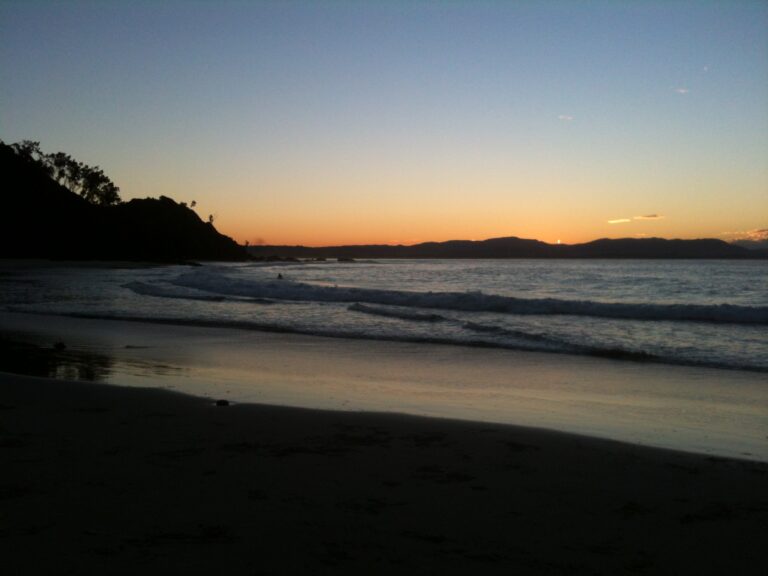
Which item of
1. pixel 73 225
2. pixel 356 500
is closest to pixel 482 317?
pixel 356 500

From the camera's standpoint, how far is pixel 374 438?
20.3ft

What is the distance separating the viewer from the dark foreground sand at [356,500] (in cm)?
357

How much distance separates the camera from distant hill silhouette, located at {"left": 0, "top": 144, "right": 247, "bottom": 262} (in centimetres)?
9152

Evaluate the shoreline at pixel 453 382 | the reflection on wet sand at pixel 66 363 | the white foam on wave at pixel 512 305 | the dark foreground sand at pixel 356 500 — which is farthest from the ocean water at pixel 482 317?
the dark foreground sand at pixel 356 500

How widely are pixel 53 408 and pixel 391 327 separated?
11170 millimetres

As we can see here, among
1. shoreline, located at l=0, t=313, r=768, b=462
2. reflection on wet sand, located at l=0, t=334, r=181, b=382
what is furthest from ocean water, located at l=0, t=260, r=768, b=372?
reflection on wet sand, located at l=0, t=334, r=181, b=382

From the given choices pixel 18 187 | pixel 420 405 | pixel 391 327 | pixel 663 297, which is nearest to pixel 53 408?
pixel 420 405

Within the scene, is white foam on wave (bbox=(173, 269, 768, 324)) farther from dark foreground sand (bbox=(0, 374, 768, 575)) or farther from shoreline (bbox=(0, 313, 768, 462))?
dark foreground sand (bbox=(0, 374, 768, 575))

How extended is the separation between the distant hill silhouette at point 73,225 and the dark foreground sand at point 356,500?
9352 cm

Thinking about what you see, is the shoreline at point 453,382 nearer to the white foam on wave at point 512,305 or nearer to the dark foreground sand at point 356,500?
the dark foreground sand at point 356,500

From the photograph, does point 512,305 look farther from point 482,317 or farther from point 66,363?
point 66,363

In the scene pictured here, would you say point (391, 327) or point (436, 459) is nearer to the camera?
point (436, 459)

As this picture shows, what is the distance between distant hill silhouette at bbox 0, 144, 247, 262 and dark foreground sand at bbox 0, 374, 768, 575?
93523mm

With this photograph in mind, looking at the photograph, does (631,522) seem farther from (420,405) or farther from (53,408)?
(53,408)
